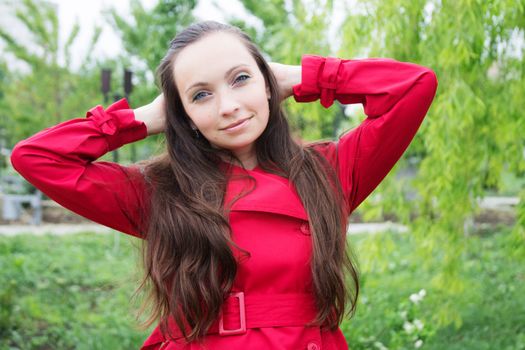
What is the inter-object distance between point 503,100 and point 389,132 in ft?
6.65

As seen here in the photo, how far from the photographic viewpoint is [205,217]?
167cm

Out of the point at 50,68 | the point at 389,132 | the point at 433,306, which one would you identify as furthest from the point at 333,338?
the point at 50,68

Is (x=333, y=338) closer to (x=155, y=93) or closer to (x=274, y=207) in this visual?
(x=274, y=207)

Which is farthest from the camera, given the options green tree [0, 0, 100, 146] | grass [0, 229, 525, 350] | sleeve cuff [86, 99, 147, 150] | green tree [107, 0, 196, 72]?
green tree [0, 0, 100, 146]

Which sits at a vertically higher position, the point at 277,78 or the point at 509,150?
the point at 277,78

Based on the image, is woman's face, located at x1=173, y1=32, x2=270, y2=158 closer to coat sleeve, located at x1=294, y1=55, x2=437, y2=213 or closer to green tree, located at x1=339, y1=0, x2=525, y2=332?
coat sleeve, located at x1=294, y1=55, x2=437, y2=213

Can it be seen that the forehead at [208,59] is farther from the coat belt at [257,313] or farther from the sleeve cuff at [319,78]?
the coat belt at [257,313]

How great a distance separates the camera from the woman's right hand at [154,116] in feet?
6.10

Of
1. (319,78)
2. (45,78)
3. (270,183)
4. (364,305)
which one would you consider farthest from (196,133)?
(45,78)

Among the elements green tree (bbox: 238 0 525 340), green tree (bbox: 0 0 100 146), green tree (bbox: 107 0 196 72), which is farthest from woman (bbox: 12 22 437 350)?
green tree (bbox: 0 0 100 146)

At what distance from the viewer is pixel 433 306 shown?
4.61 metres

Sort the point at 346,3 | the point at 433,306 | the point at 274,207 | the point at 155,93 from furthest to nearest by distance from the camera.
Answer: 1. the point at 155,93
2. the point at 433,306
3. the point at 346,3
4. the point at 274,207

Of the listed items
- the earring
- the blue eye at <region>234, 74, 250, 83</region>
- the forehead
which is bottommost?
the earring

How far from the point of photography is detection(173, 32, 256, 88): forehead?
1699 mm
